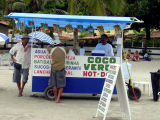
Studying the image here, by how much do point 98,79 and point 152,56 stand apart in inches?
770

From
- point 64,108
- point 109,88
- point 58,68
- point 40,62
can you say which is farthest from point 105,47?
point 109,88

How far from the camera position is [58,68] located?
29.5ft

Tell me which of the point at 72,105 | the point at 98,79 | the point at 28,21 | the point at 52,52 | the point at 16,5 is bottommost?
the point at 72,105

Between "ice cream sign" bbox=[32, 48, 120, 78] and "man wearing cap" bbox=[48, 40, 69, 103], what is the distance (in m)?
0.35

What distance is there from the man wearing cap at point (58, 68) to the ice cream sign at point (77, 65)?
1.13ft

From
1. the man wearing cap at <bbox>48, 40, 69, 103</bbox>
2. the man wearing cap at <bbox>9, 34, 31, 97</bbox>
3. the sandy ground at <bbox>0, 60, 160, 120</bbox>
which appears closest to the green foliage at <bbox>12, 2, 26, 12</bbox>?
the sandy ground at <bbox>0, 60, 160, 120</bbox>

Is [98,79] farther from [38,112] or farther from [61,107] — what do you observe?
[38,112]

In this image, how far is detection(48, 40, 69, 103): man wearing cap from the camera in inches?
355

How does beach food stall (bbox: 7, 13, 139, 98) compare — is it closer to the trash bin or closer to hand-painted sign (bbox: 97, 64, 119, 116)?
the trash bin

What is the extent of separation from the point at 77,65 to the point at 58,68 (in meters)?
0.66

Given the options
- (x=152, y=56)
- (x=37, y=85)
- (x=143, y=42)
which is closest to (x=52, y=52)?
(x=37, y=85)

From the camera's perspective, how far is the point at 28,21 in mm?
9430

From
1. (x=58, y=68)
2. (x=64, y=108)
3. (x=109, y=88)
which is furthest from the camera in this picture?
(x=58, y=68)

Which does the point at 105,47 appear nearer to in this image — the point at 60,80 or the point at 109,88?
the point at 60,80
